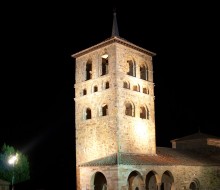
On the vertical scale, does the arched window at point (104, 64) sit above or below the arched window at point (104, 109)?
above

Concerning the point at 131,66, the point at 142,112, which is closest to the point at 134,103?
the point at 142,112

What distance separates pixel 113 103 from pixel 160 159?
19.7 feet

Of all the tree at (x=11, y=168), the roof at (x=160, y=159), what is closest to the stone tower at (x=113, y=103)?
the roof at (x=160, y=159)

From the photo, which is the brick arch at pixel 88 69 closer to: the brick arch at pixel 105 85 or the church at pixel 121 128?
the church at pixel 121 128

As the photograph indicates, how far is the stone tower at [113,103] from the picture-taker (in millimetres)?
28234

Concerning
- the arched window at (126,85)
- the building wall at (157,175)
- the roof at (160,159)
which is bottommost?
the building wall at (157,175)

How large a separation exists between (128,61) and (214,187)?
13.8 m

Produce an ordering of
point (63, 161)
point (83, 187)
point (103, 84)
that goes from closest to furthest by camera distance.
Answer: point (83, 187), point (103, 84), point (63, 161)

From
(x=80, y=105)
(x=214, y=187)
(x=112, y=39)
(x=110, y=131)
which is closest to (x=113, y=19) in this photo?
(x=112, y=39)

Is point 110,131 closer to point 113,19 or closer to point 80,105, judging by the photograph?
point 80,105

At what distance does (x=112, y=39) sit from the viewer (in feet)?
96.5

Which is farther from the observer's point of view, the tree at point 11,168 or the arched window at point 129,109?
the tree at point 11,168

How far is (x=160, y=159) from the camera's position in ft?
97.8

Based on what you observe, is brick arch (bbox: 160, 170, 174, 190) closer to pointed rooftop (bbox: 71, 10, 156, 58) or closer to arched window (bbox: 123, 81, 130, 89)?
arched window (bbox: 123, 81, 130, 89)
